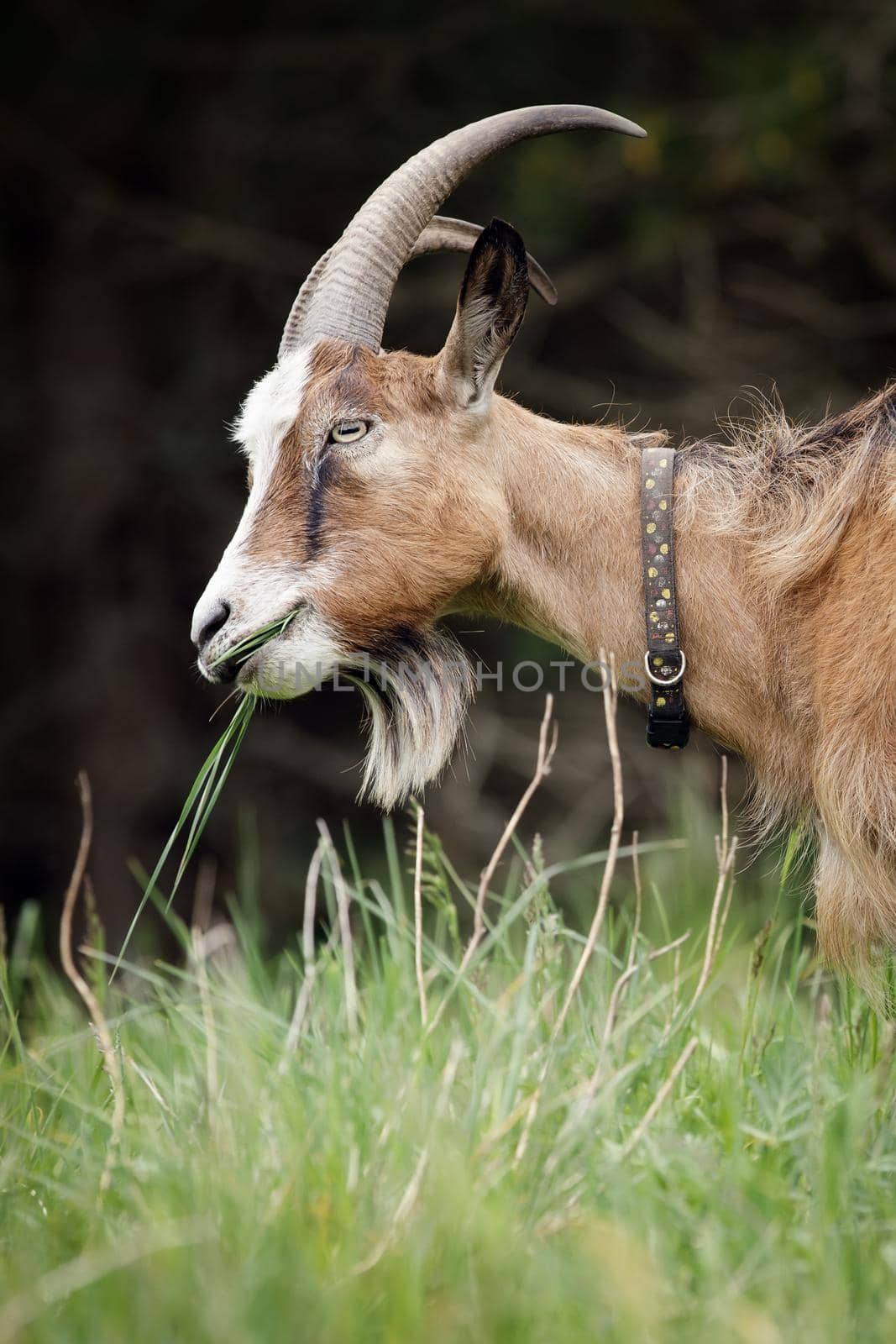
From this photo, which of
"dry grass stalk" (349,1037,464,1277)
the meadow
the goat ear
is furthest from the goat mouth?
"dry grass stalk" (349,1037,464,1277)

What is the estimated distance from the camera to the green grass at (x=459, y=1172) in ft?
6.62

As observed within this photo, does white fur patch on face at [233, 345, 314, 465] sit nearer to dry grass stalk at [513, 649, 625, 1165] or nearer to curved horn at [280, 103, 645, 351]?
curved horn at [280, 103, 645, 351]

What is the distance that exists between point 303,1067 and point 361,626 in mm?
990

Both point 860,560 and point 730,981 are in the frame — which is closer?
point 860,560

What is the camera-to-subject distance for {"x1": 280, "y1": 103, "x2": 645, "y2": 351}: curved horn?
3.27 m

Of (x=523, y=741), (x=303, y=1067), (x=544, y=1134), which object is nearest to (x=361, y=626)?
(x=303, y=1067)

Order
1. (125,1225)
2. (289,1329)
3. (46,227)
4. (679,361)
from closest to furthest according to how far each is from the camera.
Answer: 1. (289,1329)
2. (125,1225)
3. (679,361)
4. (46,227)

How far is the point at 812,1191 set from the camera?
8.08 feet

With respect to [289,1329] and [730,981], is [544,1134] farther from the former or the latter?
[730,981]

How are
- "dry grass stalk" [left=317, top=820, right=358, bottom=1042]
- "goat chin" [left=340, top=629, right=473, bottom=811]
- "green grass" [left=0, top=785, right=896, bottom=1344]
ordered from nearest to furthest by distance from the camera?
"green grass" [left=0, top=785, right=896, bottom=1344], "dry grass stalk" [left=317, top=820, right=358, bottom=1042], "goat chin" [left=340, top=629, right=473, bottom=811]

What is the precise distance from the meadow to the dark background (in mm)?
3610

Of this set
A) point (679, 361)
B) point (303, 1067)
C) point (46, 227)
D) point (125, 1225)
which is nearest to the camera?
point (125, 1225)

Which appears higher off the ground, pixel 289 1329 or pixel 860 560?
pixel 860 560

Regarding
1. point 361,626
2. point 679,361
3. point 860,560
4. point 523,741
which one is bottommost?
point 523,741
